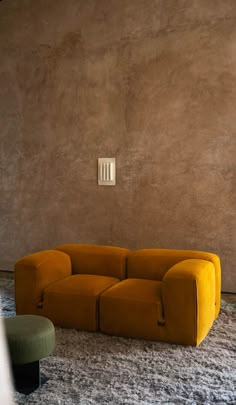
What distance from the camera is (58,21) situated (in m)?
5.67

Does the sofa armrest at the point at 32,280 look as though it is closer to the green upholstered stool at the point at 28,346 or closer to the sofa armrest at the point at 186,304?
the green upholstered stool at the point at 28,346

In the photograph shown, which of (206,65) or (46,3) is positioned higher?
(46,3)

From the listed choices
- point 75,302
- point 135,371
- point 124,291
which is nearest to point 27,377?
point 135,371

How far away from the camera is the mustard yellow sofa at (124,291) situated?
130 inches

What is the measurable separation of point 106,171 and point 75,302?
2.16 meters

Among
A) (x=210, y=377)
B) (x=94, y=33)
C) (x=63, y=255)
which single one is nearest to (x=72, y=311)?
(x=63, y=255)

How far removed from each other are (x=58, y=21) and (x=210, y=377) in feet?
14.9

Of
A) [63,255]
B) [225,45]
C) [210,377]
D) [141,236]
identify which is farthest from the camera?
[141,236]

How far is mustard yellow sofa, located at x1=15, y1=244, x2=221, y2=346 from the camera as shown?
130 inches

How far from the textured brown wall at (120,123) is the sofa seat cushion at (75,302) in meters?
1.65

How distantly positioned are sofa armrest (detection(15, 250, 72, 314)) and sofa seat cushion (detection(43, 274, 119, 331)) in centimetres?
7

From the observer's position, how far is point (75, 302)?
3652mm

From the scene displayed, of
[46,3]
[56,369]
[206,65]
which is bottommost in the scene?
[56,369]

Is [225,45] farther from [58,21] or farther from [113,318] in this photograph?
[113,318]
